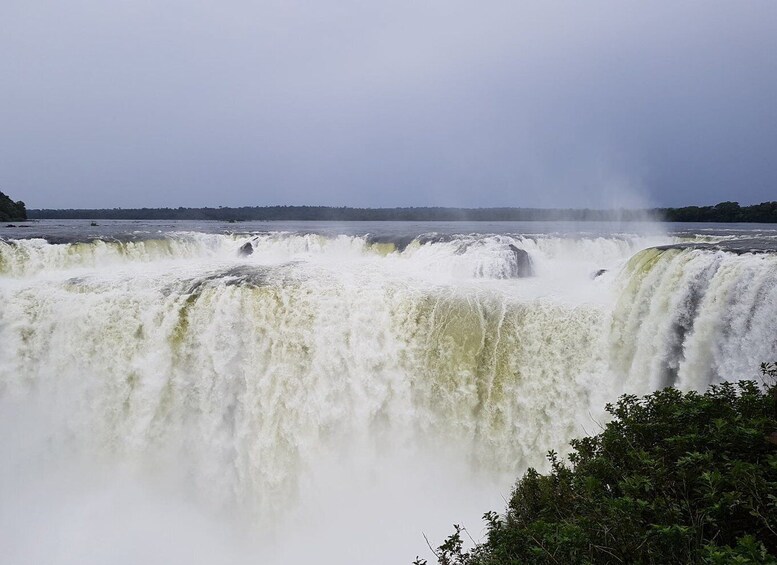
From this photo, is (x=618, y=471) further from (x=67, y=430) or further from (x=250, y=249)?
(x=250, y=249)

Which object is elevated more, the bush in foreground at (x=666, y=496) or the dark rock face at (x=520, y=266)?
the dark rock face at (x=520, y=266)

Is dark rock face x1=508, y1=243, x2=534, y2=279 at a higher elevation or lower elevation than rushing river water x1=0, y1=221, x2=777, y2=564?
higher

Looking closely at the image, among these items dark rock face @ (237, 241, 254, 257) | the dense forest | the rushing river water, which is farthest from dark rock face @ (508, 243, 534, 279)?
the dense forest

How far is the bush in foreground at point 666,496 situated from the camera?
2.92 metres

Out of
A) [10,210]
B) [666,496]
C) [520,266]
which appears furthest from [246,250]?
[10,210]

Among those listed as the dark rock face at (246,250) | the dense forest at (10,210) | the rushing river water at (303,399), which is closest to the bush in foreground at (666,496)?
the rushing river water at (303,399)

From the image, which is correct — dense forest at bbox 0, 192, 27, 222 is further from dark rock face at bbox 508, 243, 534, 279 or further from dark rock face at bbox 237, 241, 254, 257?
dark rock face at bbox 508, 243, 534, 279

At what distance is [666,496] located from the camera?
328 centimetres

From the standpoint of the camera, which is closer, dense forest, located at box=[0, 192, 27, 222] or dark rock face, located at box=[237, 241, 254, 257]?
dark rock face, located at box=[237, 241, 254, 257]

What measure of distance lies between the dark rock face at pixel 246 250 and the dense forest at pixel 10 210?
130 ft

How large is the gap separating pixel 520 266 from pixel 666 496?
1289cm

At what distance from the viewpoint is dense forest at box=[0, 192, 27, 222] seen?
4806 cm

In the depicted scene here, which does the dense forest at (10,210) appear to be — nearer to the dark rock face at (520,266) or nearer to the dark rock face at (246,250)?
the dark rock face at (246,250)

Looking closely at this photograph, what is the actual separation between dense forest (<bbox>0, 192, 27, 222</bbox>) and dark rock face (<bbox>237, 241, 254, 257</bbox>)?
130 ft
